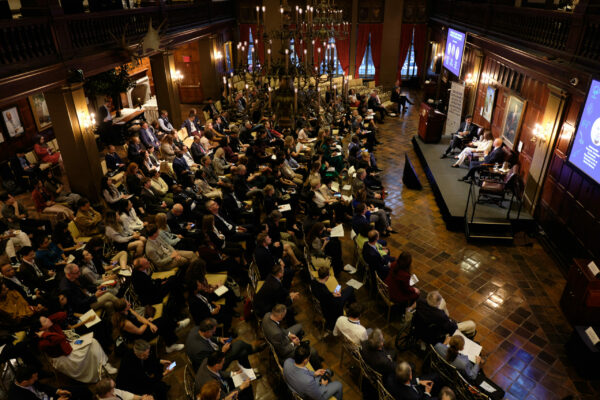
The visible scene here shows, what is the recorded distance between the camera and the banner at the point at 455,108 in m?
11.9

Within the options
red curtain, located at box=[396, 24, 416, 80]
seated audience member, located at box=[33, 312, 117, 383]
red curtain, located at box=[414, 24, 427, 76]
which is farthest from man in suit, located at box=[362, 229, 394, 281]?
red curtain, located at box=[414, 24, 427, 76]

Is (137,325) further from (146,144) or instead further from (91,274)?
(146,144)

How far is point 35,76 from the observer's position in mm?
6344

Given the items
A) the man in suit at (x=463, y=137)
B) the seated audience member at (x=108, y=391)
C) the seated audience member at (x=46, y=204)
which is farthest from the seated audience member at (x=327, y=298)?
the man in suit at (x=463, y=137)

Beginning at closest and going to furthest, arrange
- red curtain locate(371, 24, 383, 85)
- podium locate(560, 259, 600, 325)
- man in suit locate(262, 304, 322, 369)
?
man in suit locate(262, 304, 322, 369)
podium locate(560, 259, 600, 325)
red curtain locate(371, 24, 383, 85)

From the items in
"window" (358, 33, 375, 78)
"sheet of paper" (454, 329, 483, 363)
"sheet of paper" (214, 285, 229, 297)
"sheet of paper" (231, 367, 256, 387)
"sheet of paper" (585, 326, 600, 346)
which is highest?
"window" (358, 33, 375, 78)

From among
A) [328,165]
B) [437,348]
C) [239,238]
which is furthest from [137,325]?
[328,165]

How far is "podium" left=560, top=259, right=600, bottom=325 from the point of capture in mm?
5207

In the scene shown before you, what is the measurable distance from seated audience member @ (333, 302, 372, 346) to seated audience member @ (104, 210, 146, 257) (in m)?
3.45

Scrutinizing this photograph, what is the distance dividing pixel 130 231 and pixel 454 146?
29.6 feet

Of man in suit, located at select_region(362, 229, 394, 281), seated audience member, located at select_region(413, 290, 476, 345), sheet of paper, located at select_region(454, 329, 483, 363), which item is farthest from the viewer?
man in suit, located at select_region(362, 229, 394, 281)

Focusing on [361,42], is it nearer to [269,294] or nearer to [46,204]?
[46,204]

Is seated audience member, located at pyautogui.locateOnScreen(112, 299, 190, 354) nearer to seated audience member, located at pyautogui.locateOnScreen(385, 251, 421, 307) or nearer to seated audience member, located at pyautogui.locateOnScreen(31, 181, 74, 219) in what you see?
seated audience member, located at pyautogui.locateOnScreen(31, 181, 74, 219)

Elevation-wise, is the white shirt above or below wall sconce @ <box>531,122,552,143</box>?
below
